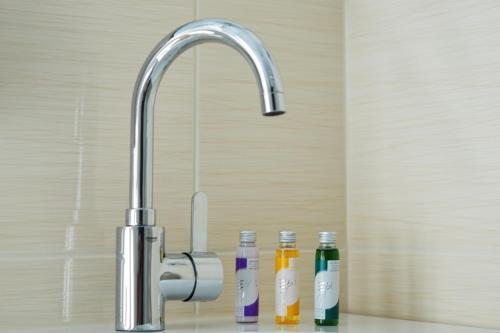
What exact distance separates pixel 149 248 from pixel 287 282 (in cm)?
21

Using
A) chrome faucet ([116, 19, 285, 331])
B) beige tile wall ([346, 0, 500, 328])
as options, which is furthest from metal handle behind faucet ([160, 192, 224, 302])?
beige tile wall ([346, 0, 500, 328])

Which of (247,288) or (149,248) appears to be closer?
(149,248)

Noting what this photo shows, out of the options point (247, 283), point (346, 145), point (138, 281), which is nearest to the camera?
point (138, 281)

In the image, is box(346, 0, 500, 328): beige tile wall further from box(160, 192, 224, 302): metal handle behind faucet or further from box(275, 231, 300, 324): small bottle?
box(160, 192, 224, 302): metal handle behind faucet

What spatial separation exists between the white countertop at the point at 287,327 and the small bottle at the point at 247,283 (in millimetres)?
18

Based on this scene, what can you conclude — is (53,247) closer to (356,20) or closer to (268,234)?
(268,234)

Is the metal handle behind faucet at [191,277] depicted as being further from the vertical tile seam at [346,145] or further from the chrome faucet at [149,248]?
the vertical tile seam at [346,145]

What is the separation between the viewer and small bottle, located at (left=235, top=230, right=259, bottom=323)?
3.73 feet

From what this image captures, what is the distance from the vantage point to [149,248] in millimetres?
1034

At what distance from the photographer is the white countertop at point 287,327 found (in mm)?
1071

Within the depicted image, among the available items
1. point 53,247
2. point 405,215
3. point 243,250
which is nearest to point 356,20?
point 405,215

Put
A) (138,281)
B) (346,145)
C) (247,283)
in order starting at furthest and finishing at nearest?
(346,145) < (247,283) < (138,281)

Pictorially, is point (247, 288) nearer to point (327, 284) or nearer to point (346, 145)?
point (327, 284)

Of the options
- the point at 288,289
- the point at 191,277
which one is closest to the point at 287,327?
the point at 288,289
